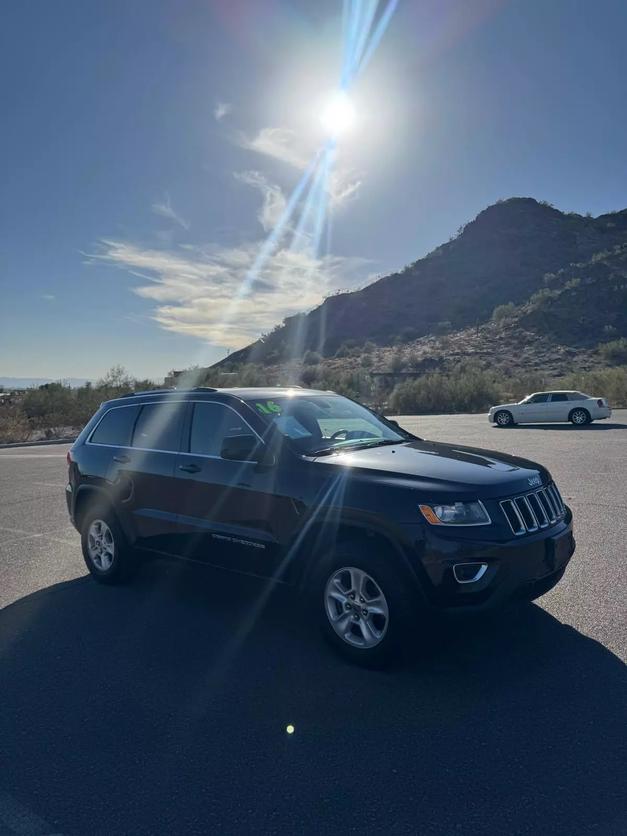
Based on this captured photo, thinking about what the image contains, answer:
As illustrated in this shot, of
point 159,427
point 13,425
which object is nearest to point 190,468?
point 159,427

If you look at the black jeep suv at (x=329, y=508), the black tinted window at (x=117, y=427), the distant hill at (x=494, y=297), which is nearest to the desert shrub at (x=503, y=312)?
the distant hill at (x=494, y=297)

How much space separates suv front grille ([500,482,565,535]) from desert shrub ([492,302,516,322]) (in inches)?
2593

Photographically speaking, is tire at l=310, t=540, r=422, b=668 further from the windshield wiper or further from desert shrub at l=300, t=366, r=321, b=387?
desert shrub at l=300, t=366, r=321, b=387

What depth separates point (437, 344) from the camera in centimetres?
6438

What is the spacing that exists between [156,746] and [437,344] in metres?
62.8

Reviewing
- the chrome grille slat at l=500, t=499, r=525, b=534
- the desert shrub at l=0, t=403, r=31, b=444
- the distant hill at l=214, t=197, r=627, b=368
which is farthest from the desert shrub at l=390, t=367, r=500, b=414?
the chrome grille slat at l=500, t=499, r=525, b=534

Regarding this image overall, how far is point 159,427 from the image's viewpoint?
609cm

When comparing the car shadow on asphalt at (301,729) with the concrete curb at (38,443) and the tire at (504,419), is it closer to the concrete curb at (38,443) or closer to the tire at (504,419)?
the concrete curb at (38,443)

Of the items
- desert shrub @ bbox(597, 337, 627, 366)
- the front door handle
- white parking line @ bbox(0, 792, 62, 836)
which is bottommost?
white parking line @ bbox(0, 792, 62, 836)

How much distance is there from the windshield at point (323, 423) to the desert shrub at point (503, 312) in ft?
213

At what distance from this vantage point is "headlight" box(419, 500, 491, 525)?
13.3ft

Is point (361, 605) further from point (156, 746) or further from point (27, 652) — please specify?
point (27, 652)

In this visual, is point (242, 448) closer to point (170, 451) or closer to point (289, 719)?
point (170, 451)

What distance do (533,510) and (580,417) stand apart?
21.3 metres
